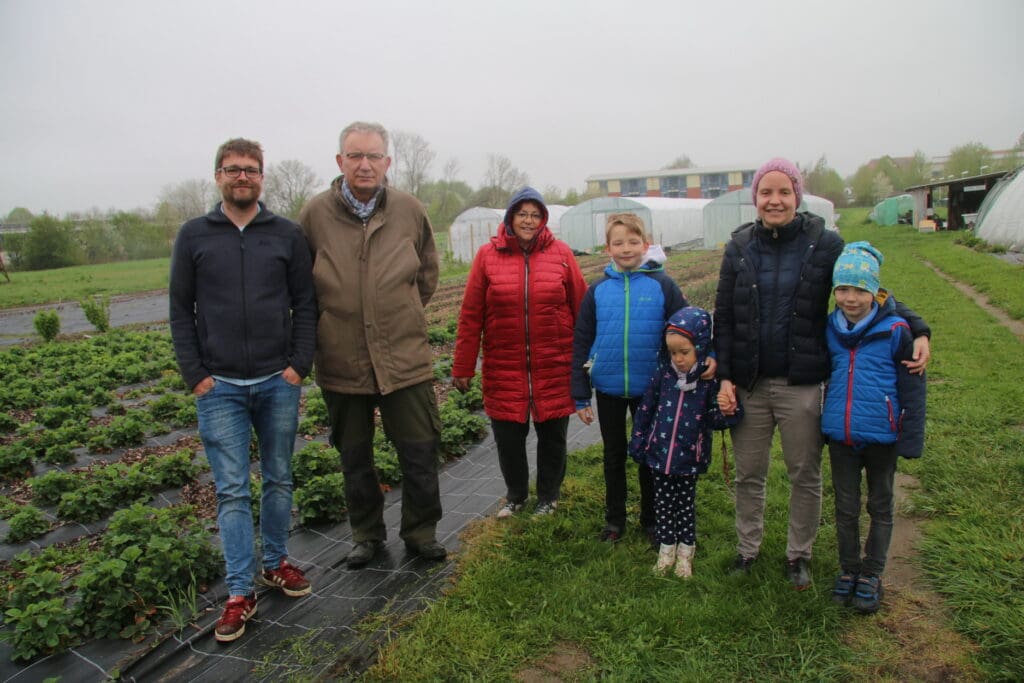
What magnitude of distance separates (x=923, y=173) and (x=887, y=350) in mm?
83380

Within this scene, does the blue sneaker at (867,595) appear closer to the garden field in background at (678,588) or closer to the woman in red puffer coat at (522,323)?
the garden field in background at (678,588)

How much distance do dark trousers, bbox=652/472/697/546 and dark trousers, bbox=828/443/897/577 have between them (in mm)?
649

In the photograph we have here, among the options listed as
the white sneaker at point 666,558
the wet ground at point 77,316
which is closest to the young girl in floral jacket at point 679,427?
the white sneaker at point 666,558

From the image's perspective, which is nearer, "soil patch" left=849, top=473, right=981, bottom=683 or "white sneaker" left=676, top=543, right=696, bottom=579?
"soil patch" left=849, top=473, right=981, bottom=683

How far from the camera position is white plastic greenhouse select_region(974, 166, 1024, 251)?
18.9 metres

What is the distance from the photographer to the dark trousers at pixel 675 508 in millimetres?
3145

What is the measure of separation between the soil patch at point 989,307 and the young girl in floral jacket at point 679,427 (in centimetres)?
733

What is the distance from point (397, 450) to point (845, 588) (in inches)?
89.3

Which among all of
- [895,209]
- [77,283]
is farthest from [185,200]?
[895,209]

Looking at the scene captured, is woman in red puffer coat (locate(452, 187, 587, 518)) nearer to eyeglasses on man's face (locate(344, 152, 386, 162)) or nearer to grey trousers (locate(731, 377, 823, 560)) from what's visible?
eyeglasses on man's face (locate(344, 152, 386, 162))

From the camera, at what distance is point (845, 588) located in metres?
2.85

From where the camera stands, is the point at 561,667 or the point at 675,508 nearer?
the point at 561,667

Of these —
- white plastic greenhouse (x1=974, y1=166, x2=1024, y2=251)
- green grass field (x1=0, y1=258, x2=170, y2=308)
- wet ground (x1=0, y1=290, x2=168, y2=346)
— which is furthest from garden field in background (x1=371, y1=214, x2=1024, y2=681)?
green grass field (x1=0, y1=258, x2=170, y2=308)

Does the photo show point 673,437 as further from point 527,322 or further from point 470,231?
point 470,231
